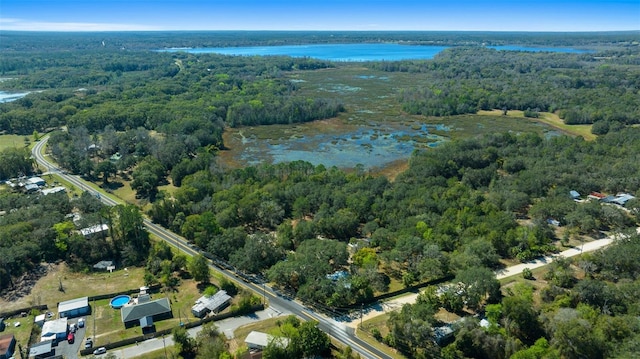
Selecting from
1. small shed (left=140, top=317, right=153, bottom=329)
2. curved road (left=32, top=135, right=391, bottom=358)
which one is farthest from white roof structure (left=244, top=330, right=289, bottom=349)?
small shed (left=140, top=317, right=153, bottom=329)

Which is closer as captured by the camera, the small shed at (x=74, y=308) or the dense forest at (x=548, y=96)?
the small shed at (x=74, y=308)

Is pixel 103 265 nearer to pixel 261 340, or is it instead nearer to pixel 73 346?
pixel 73 346

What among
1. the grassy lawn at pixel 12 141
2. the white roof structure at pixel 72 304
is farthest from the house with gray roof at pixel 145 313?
the grassy lawn at pixel 12 141

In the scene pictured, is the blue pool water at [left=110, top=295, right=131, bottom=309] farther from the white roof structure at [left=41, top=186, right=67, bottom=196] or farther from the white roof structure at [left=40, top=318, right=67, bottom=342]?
the white roof structure at [left=41, top=186, right=67, bottom=196]

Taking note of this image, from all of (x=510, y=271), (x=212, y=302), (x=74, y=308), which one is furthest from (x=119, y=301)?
(x=510, y=271)

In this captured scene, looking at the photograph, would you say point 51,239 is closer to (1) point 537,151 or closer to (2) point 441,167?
(2) point 441,167

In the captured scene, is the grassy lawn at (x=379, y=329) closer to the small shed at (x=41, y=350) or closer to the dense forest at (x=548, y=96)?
the small shed at (x=41, y=350)
